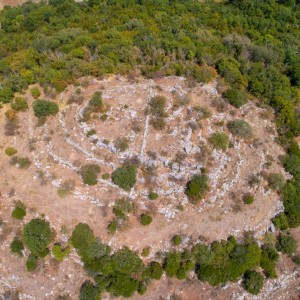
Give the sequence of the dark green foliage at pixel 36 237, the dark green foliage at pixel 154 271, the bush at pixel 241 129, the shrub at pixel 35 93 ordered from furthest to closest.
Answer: the shrub at pixel 35 93 < the bush at pixel 241 129 < the dark green foliage at pixel 154 271 < the dark green foliage at pixel 36 237

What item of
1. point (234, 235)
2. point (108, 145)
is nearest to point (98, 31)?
point (108, 145)

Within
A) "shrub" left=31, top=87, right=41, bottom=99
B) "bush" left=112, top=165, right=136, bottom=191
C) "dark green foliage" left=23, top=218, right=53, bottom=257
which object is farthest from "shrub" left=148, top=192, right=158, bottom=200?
"shrub" left=31, top=87, right=41, bottom=99

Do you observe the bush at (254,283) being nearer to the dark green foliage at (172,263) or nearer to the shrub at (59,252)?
the dark green foliage at (172,263)

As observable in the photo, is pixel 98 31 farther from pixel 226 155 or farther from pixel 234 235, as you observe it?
pixel 234 235

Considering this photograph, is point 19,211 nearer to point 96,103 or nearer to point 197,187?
point 96,103

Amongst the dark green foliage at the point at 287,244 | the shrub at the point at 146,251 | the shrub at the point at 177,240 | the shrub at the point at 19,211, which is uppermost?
the shrub at the point at 19,211

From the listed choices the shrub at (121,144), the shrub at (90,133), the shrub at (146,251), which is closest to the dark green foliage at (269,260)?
the shrub at (146,251)

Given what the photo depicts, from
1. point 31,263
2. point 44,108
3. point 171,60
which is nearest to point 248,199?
point 171,60
